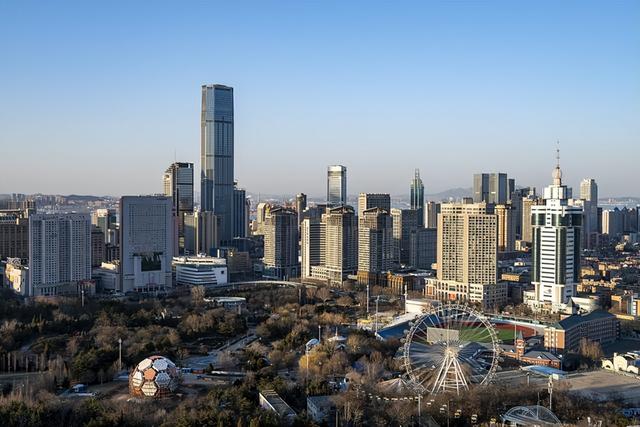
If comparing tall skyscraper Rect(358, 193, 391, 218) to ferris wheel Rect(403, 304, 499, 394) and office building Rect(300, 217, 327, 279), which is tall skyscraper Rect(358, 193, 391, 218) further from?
ferris wheel Rect(403, 304, 499, 394)

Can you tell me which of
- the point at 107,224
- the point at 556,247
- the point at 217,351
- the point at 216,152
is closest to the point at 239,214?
the point at 216,152

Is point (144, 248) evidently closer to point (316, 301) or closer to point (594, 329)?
point (316, 301)

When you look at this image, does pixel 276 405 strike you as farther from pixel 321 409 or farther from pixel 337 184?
pixel 337 184

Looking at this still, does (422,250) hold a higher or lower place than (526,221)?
lower

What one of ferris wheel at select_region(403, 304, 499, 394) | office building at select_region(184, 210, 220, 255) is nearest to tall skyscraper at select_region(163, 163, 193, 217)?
office building at select_region(184, 210, 220, 255)

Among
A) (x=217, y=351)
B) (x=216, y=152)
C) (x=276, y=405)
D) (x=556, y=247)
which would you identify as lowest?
(x=217, y=351)

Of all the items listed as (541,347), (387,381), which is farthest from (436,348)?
(541,347)

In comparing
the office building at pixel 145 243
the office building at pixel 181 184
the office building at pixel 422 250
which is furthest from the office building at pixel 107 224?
the office building at pixel 422 250
